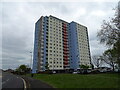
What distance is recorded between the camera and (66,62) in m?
93.3

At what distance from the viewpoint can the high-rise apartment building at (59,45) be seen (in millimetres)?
84713

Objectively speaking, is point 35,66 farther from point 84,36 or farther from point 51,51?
point 84,36

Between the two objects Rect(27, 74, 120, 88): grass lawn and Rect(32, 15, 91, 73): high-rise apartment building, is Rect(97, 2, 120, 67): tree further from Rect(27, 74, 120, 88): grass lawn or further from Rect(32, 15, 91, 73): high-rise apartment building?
Rect(32, 15, 91, 73): high-rise apartment building

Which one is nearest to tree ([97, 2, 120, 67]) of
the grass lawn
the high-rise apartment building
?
the grass lawn

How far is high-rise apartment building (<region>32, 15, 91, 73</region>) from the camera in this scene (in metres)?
84.7

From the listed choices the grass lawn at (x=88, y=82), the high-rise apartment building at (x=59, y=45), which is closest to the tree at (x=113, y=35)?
the grass lawn at (x=88, y=82)

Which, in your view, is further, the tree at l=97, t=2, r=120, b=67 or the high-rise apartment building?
the high-rise apartment building

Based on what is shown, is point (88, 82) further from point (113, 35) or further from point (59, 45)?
point (59, 45)

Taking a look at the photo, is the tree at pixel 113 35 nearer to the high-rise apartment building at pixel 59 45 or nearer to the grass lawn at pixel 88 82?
the grass lawn at pixel 88 82

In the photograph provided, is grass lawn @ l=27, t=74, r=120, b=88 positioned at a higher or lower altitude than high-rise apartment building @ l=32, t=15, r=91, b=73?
lower

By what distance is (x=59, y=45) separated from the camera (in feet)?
306

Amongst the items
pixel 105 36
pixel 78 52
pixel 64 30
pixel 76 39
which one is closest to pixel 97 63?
pixel 78 52

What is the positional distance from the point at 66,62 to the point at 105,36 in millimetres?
69546

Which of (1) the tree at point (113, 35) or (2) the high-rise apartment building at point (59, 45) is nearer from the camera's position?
(1) the tree at point (113, 35)
